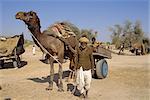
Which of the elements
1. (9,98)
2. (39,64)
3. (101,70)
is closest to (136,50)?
(39,64)

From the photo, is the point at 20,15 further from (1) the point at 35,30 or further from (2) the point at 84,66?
(2) the point at 84,66

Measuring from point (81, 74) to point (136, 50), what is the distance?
35.1 metres

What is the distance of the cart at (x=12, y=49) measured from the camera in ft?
70.4

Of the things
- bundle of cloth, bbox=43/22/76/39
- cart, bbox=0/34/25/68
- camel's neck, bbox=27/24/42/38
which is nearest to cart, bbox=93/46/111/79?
bundle of cloth, bbox=43/22/76/39

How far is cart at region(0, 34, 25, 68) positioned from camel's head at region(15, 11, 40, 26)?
36.1 feet

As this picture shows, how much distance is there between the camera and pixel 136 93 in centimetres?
1120

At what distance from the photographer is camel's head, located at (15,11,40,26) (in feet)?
34.6

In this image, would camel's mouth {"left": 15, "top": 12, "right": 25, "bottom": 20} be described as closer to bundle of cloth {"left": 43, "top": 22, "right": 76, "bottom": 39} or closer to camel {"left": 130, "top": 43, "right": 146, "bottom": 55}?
bundle of cloth {"left": 43, "top": 22, "right": 76, "bottom": 39}

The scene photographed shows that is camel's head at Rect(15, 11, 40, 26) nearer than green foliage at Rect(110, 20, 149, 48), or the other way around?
camel's head at Rect(15, 11, 40, 26)

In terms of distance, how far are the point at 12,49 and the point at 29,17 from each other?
11.2m

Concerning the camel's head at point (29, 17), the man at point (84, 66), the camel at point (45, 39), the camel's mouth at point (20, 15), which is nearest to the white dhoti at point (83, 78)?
the man at point (84, 66)

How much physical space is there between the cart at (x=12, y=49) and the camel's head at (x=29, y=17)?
11.0m

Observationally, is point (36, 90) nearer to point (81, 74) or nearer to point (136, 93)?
point (81, 74)

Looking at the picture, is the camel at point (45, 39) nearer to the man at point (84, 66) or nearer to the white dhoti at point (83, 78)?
→ the man at point (84, 66)
